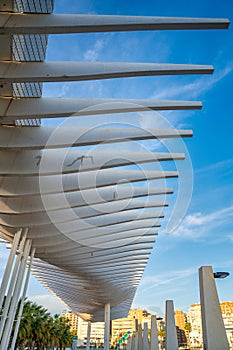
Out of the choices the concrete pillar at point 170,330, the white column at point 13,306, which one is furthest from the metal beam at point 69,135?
the white column at point 13,306

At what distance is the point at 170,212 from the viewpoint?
23.2m

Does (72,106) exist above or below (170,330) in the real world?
above

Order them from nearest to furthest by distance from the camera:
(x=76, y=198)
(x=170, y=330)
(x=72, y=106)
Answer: (x=72, y=106) → (x=170, y=330) → (x=76, y=198)

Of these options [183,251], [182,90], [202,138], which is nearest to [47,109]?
[182,90]

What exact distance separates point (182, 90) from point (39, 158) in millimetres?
6438

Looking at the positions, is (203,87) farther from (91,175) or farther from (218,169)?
(218,169)

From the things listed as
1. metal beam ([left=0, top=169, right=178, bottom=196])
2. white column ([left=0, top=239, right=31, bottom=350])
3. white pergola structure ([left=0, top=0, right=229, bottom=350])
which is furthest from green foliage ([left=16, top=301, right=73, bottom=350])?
metal beam ([left=0, top=169, right=178, bottom=196])

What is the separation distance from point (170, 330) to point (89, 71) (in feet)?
39.2

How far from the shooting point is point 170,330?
1421cm

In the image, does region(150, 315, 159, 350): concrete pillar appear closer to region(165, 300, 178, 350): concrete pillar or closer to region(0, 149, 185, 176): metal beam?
region(165, 300, 178, 350): concrete pillar

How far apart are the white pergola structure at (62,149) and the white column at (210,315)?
5.27 meters

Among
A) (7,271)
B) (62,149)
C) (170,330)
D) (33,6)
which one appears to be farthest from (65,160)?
(7,271)

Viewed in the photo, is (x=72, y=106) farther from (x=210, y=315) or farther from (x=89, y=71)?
(x=210, y=315)

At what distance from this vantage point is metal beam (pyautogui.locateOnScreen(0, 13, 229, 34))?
7176mm
